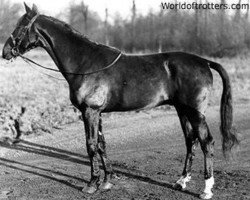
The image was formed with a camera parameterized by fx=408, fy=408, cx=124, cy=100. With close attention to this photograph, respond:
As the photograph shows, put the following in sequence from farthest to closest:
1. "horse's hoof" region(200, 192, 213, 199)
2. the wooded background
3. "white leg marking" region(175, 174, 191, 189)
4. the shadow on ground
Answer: the wooded background, the shadow on ground, "white leg marking" region(175, 174, 191, 189), "horse's hoof" region(200, 192, 213, 199)

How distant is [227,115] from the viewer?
18.2ft

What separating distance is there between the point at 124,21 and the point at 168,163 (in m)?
44.4

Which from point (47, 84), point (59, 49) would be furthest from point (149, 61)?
point (47, 84)

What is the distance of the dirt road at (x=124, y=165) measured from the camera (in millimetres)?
5496

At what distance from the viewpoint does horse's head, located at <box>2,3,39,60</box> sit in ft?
18.0

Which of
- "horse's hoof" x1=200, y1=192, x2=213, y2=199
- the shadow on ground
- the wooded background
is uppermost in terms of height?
"horse's hoof" x1=200, y1=192, x2=213, y2=199

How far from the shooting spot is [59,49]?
5.57 metres

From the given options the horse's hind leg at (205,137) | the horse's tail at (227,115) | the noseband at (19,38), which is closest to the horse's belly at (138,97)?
the horse's hind leg at (205,137)

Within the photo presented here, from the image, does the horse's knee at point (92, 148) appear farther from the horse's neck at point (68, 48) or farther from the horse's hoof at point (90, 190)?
the horse's neck at point (68, 48)

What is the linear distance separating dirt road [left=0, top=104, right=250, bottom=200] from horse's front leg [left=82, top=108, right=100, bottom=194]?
16 cm

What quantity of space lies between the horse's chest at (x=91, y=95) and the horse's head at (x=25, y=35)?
0.96m

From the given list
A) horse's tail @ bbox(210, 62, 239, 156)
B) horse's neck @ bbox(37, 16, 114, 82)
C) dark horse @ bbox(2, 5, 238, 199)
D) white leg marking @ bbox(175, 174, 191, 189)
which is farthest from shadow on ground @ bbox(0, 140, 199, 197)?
horse's neck @ bbox(37, 16, 114, 82)

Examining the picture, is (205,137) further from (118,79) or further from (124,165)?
(124,165)

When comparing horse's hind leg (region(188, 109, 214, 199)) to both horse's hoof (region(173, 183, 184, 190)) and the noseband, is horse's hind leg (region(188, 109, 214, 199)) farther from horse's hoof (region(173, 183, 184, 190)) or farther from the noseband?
the noseband
